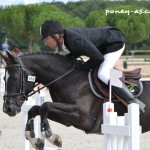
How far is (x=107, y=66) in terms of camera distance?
6.80 metres

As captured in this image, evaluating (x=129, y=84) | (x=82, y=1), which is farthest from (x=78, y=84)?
(x=82, y=1)

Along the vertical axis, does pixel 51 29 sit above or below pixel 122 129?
above

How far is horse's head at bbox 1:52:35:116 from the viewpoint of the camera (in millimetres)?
6747

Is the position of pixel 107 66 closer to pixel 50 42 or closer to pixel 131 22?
pixel 50 42

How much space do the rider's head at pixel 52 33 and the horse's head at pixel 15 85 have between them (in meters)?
0.47

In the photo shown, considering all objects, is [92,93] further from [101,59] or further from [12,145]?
[12,145]

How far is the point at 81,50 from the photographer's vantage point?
659cm

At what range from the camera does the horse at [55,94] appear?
6598mm

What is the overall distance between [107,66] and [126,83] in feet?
1.20

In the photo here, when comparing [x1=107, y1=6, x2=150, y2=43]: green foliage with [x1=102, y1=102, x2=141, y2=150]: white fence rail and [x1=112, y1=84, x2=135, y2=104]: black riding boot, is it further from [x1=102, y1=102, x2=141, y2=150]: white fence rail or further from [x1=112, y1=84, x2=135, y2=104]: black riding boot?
[x1=102, y1=102, x2=141, y2=150]: white fence rail

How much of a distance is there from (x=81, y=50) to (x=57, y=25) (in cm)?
46

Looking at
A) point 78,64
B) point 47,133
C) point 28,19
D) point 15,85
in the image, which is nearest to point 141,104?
point 78,64

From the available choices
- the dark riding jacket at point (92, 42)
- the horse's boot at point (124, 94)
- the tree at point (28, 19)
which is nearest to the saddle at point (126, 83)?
the horse's boot at point (124, 94)

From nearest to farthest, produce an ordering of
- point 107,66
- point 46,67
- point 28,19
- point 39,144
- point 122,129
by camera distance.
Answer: point 122,129 → point 39,144 → point 107,66 → point 46,67 → point 28,19
